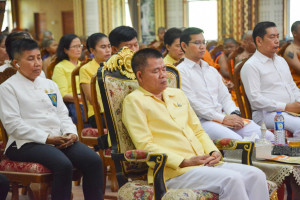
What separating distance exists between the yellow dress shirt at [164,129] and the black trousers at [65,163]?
A: 40 centimetres

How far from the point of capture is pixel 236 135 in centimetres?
271

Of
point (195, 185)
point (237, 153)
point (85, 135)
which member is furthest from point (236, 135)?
point (85, 135)

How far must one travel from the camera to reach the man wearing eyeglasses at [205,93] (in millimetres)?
2834

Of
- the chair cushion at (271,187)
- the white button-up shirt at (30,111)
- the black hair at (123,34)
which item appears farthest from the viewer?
the black hair at (123,34)

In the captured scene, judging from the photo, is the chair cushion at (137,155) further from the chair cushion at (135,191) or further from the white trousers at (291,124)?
the white trousers at (291,124)

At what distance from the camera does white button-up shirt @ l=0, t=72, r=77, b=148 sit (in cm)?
225

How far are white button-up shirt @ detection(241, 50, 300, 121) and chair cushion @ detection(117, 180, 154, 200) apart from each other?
1.62m

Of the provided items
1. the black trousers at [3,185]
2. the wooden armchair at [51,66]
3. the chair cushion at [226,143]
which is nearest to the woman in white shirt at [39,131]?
the black trousers at [3,185]

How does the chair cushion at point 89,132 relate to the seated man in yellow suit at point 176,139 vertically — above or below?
below

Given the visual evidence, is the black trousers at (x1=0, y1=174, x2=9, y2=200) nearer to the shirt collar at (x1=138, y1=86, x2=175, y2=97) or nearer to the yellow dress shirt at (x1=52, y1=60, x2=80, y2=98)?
the shirt collar at (x1=138, y1=86, x2=175, y2=97)

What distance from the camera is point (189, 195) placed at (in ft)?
5.85

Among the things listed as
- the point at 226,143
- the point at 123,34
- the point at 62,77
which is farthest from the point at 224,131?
the point at 62,77

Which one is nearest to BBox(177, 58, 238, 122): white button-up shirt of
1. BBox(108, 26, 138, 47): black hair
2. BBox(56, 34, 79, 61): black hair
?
BBox(108, 26, 138, 47): black hair

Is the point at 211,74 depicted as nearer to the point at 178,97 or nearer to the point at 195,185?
the point at 178,97
